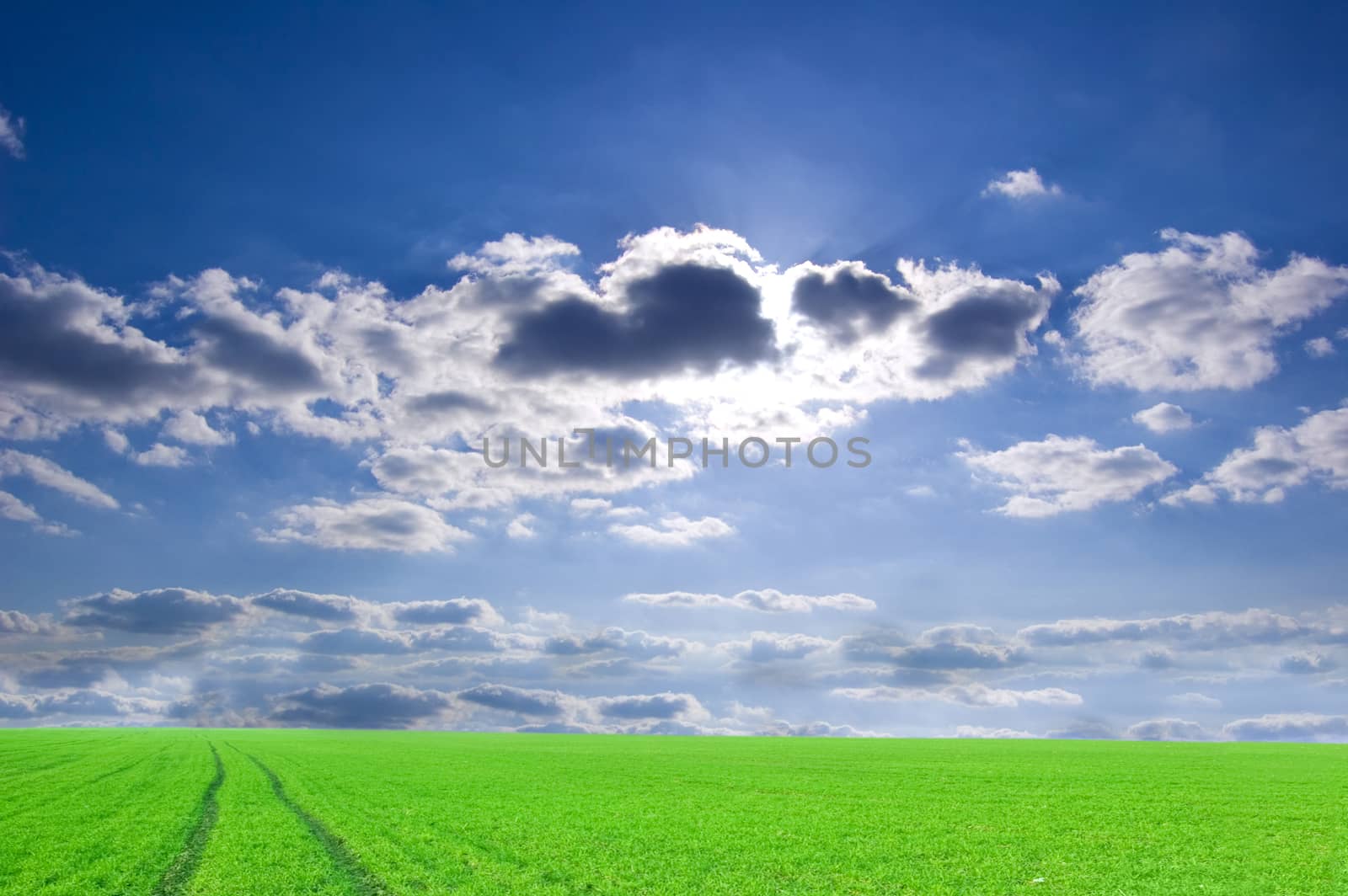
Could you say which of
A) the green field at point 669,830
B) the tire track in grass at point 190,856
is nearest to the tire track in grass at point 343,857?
the green field at point 669,830

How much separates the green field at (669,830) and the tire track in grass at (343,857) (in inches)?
4.0

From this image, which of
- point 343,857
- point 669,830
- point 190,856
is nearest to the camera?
point 343,857

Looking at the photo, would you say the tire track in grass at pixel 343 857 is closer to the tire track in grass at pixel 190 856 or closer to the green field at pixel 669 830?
the green field at pixel 669 830

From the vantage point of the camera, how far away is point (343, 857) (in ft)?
84.0

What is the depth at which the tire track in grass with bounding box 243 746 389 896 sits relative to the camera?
71.6 ft

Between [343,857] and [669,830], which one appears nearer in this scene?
[343,857]

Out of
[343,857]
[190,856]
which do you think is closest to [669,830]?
[343,857]

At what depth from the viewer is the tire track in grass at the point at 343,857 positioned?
2183 cm

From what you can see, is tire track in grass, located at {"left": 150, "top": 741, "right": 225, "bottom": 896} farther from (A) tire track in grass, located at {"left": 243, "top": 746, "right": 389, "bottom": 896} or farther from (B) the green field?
(A) tire track in grass, located at {"left": 243, "top": 746, "right": 389, "bottom": 896}

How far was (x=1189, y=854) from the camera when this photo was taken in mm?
26469

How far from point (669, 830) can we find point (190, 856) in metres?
14.0

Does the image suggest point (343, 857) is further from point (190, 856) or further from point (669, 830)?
point (669, 830)

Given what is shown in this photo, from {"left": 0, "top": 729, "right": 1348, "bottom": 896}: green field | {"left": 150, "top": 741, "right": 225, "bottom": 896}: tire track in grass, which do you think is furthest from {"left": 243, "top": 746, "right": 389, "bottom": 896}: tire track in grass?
{"left": 150, "top": 741, "right": 225, "bottom": 896}: tire track in grass

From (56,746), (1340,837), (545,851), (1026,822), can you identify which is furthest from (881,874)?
(56,746)
